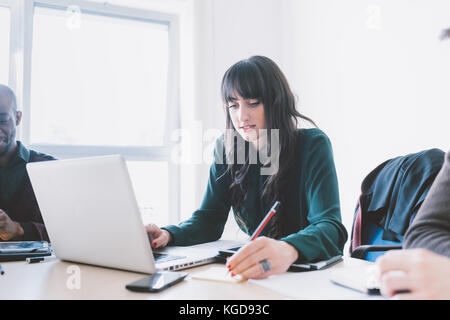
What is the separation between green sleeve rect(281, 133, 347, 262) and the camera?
864mm

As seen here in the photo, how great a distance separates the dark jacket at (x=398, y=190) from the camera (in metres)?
1.22

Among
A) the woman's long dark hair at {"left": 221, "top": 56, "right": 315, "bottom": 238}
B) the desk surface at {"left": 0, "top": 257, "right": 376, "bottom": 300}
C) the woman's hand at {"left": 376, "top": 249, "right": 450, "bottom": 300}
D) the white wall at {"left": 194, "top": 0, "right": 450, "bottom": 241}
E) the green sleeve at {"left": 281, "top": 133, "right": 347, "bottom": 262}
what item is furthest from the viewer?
the white wall at {"left": 194, "top": 0, "right": 450, "bottom": 241}

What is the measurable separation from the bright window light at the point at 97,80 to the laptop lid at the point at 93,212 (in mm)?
1651

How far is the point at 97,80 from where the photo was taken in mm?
2520

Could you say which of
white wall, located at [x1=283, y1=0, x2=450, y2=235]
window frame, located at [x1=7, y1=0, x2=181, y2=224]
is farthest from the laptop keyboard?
window frame, located at [x1=7, y1=0, x2=181, y2=224]

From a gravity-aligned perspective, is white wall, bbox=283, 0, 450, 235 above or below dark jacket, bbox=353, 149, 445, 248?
above

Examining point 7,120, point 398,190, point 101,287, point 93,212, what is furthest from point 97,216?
point 7,120

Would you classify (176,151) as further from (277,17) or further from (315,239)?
(315,239)

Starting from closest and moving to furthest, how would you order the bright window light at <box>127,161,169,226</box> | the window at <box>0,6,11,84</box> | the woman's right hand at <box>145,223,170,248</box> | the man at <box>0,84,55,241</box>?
1. the woman's right hand at <box>145,223,170,248</box>
2. the man at <box>0,84,55,241</box>
3. the window at <box>0,6,11,84</box>
4. the bright window light at <box>127,161,169,226</box>

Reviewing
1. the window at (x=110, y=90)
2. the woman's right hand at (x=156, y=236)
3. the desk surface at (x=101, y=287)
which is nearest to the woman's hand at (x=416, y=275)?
the desk surface at (x=101, y=287)

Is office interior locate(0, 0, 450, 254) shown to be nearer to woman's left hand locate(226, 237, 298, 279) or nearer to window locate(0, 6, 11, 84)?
window locate(0, 6, 11, 84)

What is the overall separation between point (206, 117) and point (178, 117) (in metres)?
0.29

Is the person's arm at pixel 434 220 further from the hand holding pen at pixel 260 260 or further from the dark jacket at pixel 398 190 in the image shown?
the dark jacket at pixel 398 190
